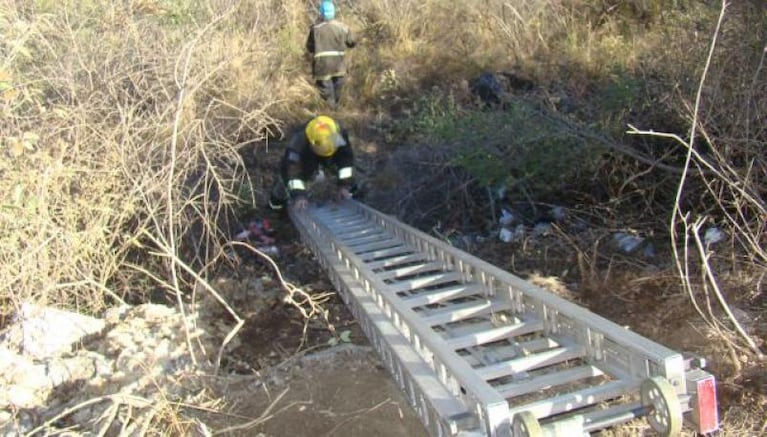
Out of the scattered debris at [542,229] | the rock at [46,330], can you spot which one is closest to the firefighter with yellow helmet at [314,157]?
the scattered debris at [542,229]

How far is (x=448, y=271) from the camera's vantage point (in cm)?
450

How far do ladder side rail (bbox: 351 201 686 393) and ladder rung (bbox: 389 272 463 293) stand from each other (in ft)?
0.24

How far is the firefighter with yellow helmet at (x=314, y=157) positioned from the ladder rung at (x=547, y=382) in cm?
404

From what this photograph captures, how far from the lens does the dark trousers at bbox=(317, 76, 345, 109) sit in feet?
32.1

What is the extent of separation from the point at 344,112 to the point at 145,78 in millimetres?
4587

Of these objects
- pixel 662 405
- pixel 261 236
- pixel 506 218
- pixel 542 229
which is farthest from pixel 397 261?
pixel 261 236

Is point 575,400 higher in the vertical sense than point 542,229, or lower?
higher

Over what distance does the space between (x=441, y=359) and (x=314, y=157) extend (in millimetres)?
4240

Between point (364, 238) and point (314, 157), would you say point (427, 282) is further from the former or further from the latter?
point (314, 157)

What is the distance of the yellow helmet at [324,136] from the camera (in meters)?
6.56

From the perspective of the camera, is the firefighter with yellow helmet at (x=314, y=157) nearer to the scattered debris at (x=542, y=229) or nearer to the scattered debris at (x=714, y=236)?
the scattered debris at (x=542, y=229)

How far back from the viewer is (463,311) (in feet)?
12.1

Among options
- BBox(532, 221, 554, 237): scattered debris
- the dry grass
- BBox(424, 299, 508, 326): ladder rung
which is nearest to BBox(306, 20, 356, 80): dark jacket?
the dry grass

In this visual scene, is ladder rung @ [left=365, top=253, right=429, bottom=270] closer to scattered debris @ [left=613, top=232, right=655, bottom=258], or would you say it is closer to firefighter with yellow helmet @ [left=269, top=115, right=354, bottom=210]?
scattered debris @ [left=613, top=232, right=655, bottom=258]
